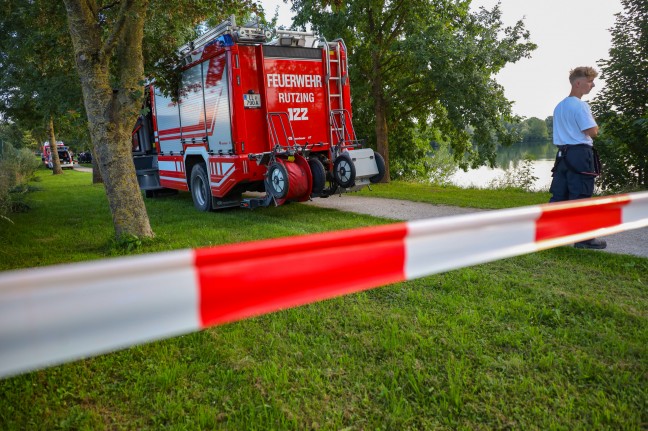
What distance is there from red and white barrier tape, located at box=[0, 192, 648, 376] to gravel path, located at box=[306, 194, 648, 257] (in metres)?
4.41

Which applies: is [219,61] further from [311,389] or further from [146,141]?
[311,389]

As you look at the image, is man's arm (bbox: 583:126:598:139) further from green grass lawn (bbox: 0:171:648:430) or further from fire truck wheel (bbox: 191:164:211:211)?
fire truck wheel (bbox: 191:164:211:211)

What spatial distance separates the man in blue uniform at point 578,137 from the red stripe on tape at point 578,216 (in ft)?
9.58

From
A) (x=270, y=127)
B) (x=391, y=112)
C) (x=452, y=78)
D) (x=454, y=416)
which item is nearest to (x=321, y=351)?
(x=454, y=416)

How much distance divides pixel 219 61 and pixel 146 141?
5517 millimetres

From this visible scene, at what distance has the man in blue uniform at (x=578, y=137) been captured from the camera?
517 cm

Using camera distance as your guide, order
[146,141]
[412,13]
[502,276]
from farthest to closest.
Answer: [412,13] < [146,141] < [502,276]

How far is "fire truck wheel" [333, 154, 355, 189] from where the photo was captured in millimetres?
8398

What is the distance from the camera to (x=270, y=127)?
8492 millimetres

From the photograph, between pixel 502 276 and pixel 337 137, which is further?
pixel 337 137

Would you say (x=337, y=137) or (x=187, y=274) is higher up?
(x=337, y=137)

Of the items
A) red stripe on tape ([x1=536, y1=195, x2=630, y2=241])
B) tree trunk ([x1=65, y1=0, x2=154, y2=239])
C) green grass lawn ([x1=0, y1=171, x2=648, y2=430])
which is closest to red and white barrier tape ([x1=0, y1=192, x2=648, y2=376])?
red stripe on tape ([x1=536, y1=195, x2=630, y2=241])

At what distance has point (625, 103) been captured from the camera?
12.8m

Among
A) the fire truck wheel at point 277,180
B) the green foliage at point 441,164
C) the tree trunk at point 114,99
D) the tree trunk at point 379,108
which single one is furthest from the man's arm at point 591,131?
the green foliage at point 441,164
